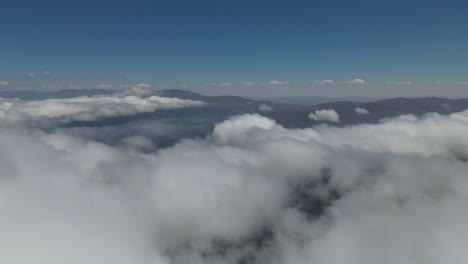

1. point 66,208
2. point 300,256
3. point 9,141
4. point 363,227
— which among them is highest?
point 9,141

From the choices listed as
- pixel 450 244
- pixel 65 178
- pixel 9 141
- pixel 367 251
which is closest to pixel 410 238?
pixel 367 251

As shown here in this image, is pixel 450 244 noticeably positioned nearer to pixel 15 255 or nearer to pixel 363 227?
pixel 363 227

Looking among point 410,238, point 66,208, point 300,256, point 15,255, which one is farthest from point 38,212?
point 410,238

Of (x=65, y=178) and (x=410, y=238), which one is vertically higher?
(x=65, y=178)

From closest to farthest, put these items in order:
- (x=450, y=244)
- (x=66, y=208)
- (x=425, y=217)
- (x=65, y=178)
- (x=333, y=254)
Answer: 1. (x=66, y=208)
2. (x=450, y=244)
3. (x=65, y=178)
4. (x=333, y=254)
5. (x=425, y=217)

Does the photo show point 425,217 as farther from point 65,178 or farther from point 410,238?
point 65,178

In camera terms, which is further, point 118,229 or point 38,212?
point 118,229

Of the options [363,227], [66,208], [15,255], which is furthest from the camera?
[363,227]

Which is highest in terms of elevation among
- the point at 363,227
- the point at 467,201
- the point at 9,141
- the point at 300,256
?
the point at 9,141

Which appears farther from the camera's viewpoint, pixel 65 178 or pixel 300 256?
pixel 300 256
